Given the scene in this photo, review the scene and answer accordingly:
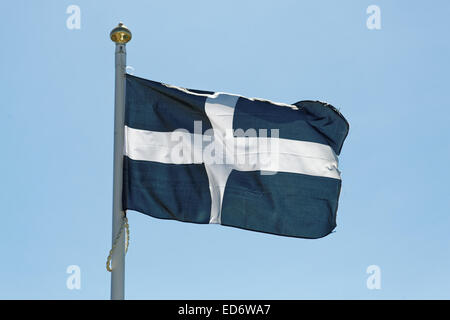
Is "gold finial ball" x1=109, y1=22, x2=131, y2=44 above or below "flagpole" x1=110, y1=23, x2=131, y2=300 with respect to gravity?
above

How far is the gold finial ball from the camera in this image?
1001 centimetres

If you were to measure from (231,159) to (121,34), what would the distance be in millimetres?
2547

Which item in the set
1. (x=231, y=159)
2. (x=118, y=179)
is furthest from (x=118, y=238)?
(x=231, y=159)

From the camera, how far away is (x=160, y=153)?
1021 cm

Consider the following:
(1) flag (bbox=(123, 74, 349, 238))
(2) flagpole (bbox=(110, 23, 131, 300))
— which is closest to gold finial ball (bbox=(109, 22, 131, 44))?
(2) flagpole (bbox=(110, 23, 131, 300))

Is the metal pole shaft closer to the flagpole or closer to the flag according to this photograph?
the flagpole

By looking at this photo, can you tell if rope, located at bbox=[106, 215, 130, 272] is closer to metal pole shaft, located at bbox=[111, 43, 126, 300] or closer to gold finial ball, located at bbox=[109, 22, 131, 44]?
metal pole shaft, located at bbox=[111, 43, 126, 300]

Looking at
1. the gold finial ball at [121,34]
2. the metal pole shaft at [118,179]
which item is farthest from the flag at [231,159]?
the gold finial ball at [121,34]

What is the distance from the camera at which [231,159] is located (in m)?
10.8

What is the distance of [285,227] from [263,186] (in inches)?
28.5

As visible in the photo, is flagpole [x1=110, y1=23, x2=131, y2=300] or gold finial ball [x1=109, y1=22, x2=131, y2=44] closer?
flagpole [x1=110, y1=23, x2=131, y2=300]

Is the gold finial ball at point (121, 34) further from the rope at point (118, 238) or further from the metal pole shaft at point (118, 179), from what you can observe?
the rope at point (118, 238)

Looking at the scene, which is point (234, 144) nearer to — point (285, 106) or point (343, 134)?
point (285, 106)

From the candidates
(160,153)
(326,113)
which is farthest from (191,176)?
(326,113)
